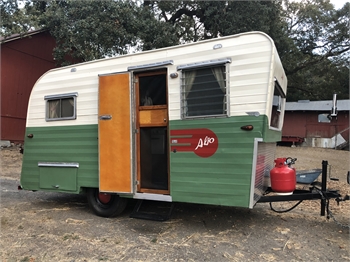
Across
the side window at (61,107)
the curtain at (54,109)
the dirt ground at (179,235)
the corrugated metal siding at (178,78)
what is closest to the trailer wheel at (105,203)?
the dirt ground at (179,235)

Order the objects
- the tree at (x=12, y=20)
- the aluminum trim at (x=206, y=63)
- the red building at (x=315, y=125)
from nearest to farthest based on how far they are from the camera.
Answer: the aluminum trim at (x=206, y=63) → the tree at (x=12, y=20) → the red building at (x=315, y=125)

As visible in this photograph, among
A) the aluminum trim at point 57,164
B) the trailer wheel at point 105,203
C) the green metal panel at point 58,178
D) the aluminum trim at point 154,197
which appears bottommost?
the trailer wheel at point 105,203

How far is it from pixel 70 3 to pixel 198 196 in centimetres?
1184

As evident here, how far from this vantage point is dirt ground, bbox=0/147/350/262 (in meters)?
3.75

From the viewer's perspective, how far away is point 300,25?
2161 centimetres

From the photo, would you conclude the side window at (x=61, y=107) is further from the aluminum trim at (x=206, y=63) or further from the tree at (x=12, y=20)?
the tree at (x=12, y=20)

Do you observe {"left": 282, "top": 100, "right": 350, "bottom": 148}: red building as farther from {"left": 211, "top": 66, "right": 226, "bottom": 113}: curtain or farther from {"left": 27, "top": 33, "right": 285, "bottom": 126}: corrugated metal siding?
{"left": 211, "top": 66, "right": 226, "bottom": 113}: curtain

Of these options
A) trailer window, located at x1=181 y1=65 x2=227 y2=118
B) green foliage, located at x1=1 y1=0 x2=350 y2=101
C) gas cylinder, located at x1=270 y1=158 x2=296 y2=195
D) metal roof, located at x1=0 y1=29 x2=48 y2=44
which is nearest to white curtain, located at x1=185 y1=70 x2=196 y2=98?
trailer window, located at x1=181 y1=65 x2=227 y2=118

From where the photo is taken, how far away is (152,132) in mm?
5102

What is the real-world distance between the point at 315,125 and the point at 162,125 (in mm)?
18287

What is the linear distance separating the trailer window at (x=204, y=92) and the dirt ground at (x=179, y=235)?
6.00 ft

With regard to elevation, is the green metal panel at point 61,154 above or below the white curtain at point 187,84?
below

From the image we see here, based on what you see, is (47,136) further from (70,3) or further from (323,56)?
(323,56)

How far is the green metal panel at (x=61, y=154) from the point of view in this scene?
5293 mm
